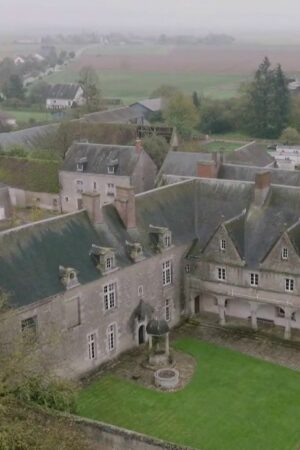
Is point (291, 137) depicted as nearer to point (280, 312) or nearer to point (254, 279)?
point (280, 312)

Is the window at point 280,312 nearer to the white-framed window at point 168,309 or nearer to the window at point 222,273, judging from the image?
the window at point 222,273

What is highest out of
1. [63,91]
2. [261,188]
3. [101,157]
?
[261,188]

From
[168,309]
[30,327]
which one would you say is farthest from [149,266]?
[30,327]

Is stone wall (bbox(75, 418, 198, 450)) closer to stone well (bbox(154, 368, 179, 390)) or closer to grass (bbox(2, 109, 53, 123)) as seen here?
stone well (bbox(154, 368, 179, 390))

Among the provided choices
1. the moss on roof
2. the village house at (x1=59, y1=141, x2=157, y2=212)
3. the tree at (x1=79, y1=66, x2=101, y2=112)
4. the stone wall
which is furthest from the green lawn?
the tree at (x1=79, y1=66, x2=101, y2=112)

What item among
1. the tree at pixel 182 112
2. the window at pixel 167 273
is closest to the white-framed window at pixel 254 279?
the window at pixel 167 273

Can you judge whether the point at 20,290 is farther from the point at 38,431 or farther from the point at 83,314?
the point at 38,431

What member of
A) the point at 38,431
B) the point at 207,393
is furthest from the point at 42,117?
the point at 38,431
